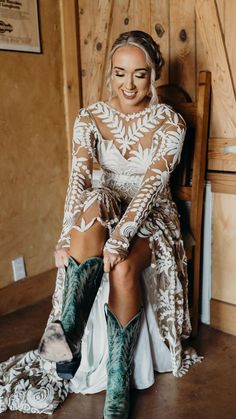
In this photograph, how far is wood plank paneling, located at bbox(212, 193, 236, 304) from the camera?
219cm

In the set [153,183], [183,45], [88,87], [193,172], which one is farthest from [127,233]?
[88,87]

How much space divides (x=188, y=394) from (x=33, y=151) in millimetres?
1537

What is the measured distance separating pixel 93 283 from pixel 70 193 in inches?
17.2

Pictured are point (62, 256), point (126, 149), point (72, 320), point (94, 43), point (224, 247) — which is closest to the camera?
point (72, 320)

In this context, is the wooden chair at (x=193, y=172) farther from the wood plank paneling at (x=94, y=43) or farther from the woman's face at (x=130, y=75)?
the wood plank paneling at (x=94, y=43)

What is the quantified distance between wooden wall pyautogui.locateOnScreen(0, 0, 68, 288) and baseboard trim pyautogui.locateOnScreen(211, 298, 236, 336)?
3.43ft

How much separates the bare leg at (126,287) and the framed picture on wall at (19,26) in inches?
53.7

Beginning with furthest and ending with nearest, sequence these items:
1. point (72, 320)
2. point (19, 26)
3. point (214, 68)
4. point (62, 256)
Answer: point (19, 26), point (214, 68), point (62, 256), point (72, 320)

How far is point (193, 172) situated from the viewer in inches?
83.8

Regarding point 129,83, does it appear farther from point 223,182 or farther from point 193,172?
point 223,182

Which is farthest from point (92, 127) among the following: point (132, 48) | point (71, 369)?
point (71, 369)

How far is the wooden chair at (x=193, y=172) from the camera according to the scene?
6.91ft

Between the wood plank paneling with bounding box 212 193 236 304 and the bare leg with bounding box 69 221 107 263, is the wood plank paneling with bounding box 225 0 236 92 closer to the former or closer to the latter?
the wood plank paneling with bounding box 212 193 236 304

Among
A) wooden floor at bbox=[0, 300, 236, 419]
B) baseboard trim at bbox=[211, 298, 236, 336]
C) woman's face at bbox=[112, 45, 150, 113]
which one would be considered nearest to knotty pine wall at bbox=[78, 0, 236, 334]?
baseboard trim at bbox=[211, 298, 236, 336]
